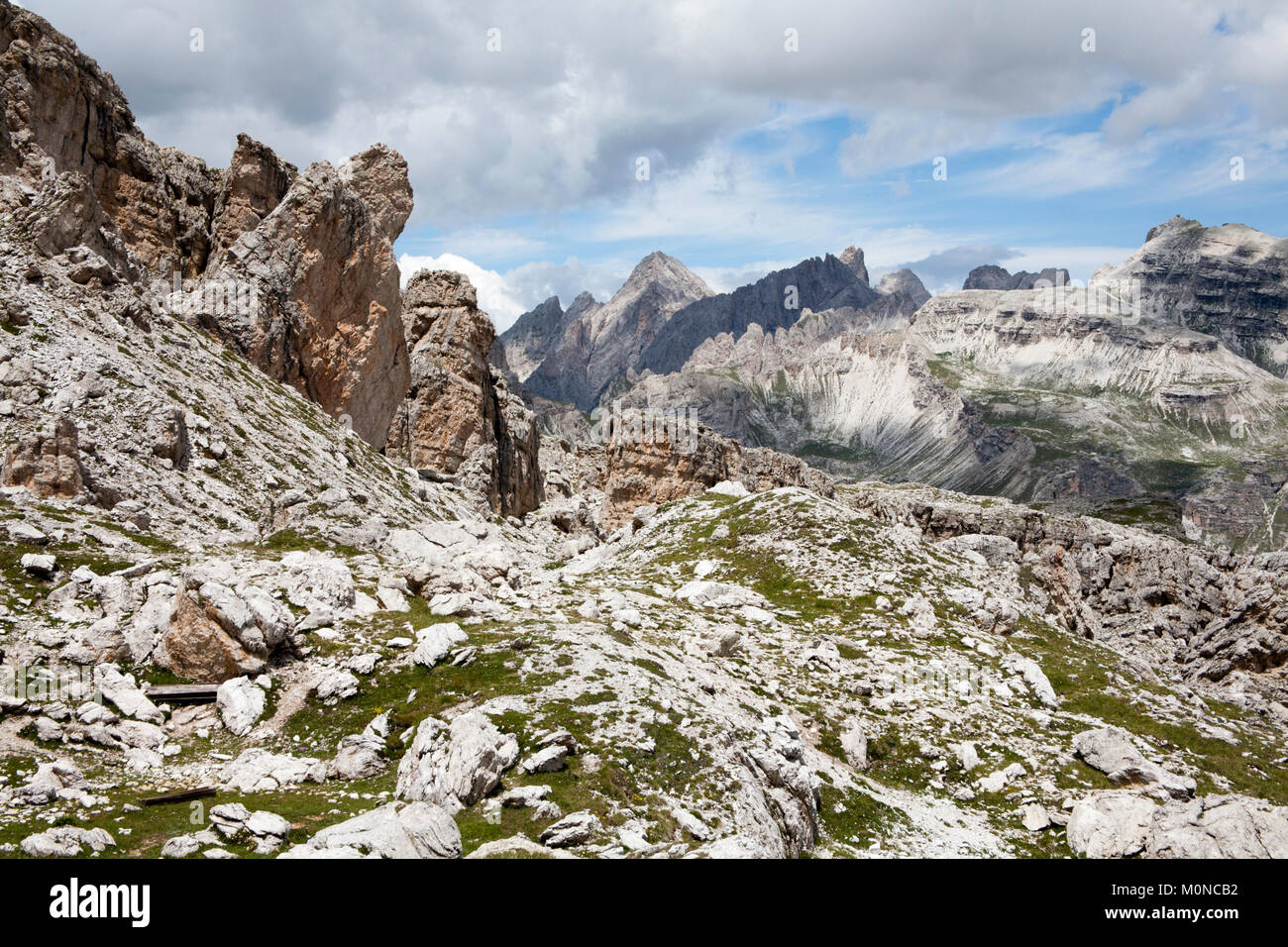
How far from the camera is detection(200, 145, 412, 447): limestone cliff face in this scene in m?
60.1

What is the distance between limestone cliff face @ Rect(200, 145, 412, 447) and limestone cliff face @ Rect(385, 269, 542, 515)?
11229mm

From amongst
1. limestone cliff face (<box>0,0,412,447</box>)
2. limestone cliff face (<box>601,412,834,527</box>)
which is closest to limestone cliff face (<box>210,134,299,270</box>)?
limestone cliff face (<box>0,0,412,447</box>)

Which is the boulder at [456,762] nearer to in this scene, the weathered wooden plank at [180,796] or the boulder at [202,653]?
the weathered wooden plank at [180,796]

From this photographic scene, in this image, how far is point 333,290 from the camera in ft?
214

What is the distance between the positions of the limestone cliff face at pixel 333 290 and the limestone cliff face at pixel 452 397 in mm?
11229

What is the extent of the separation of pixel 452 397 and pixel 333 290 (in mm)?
24699

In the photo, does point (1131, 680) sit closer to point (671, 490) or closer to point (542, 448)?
point (671, 490)

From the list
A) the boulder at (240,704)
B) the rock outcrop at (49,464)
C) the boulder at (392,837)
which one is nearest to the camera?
the boulder at (392,837)

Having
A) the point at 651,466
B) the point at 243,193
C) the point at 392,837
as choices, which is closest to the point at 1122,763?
the point at 392,837

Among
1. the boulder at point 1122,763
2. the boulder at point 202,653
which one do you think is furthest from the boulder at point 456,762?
the boulder at point 1122,763

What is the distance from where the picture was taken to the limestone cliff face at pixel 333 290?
6009 cm

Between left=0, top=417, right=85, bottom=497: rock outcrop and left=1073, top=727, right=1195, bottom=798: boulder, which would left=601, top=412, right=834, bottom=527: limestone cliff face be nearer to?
left=0, top=417, right=85, bottom=497: rock outcrop

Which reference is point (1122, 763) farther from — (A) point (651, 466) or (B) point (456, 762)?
(A) point (651, 466)
